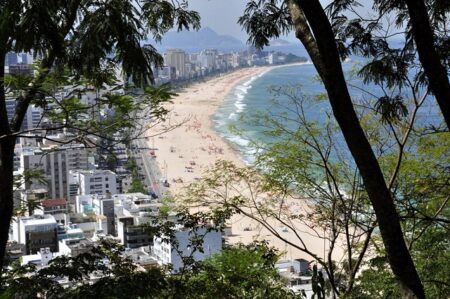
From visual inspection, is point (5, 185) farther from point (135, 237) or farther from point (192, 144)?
point (192, 144)

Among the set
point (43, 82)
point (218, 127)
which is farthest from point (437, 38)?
point (218, 127)

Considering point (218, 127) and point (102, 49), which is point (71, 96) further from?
point (218, 127)

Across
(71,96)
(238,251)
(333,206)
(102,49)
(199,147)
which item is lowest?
(199,147)

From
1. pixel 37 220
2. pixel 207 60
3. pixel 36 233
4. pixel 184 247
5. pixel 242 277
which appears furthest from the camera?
pixel 207 60

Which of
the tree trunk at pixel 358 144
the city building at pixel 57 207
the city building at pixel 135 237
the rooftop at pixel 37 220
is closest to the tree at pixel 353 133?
the tree trunk at pixel 358 144

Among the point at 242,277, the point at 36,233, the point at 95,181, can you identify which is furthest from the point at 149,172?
the point at 242,277

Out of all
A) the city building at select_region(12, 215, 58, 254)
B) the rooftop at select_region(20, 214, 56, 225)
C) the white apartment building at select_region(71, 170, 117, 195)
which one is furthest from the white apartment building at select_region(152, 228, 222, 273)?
the white apartment building at select_region(71, 170, 117, 195)
